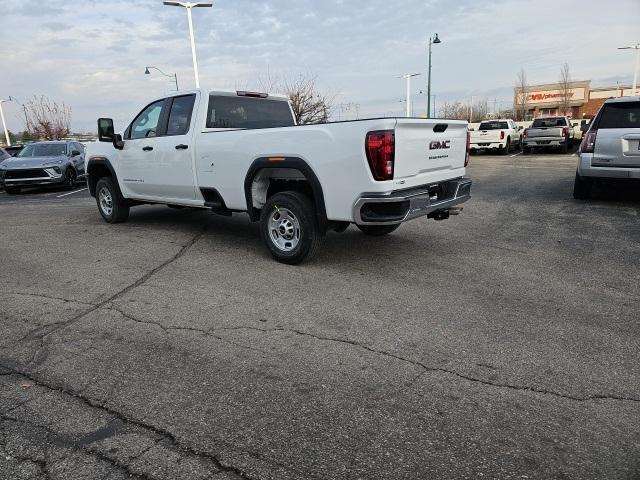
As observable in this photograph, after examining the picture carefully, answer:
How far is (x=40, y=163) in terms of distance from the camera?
49.1 feet

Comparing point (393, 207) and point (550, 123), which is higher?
point (550, 123)

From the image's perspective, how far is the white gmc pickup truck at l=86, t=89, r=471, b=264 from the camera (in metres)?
4.86

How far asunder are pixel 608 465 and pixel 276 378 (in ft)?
6.07

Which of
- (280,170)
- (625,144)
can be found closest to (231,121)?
(280,170)

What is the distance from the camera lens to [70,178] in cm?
1549

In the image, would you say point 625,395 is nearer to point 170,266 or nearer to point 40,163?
point 170,266

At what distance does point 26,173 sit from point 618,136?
15002 mm

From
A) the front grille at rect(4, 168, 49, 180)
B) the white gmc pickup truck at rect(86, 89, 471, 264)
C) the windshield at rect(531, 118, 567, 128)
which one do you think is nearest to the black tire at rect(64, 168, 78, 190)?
the front grille at rect(4, 168, 49, 180)

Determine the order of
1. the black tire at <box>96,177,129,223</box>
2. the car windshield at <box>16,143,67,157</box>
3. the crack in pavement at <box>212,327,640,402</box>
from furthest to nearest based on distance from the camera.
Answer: the car windshield at <box>16,143,67,157</box>
the black tire at <box>96,177,129,223</box>
the crack in pavement at <box>212,327,640,402</box>

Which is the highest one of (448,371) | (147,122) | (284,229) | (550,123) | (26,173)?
(147,122)

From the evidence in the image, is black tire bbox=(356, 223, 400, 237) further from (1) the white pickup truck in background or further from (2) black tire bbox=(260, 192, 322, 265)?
(1) the white pickup truck in background

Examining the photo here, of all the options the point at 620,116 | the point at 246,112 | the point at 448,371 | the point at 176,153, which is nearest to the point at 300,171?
the point at 246,112

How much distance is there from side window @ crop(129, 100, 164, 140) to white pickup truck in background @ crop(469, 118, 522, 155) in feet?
63.1

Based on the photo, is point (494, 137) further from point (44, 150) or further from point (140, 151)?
point (140, 151)
